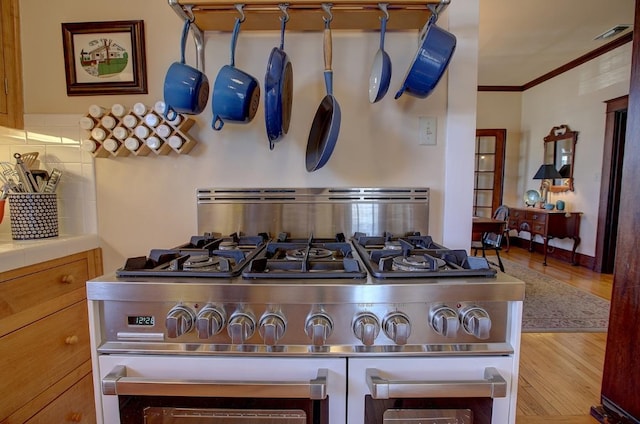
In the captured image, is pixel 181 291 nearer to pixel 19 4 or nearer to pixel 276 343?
pixel 276 343

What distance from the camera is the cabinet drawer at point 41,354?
912mm

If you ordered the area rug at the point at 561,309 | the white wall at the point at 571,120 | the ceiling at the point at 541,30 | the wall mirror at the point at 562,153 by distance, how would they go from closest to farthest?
the area rug at the point at 561,309, the ceiling at the point at 541,30, the white wall at the point at 571,120, the wall mirror at the point at 562,153

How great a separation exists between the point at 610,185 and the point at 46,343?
482 cm

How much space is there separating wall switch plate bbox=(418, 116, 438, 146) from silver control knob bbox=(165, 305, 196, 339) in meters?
0.98

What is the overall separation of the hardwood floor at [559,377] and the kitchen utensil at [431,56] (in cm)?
127

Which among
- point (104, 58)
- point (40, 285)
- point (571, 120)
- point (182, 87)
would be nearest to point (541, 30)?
point (571, 120)

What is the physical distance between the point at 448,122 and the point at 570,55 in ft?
13.1

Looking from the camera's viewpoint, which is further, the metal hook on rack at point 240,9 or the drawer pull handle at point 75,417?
the drawer pull handle at point 75,417

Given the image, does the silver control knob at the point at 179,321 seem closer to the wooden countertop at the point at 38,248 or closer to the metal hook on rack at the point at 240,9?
the wooden countertop at the point at 38,248

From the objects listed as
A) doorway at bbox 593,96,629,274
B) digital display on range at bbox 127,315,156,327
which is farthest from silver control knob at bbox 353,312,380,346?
doorway at bbox 593,96,629,274

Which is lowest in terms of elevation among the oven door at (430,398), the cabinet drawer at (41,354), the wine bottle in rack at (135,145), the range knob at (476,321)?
the cabinet drawer at (41,354)

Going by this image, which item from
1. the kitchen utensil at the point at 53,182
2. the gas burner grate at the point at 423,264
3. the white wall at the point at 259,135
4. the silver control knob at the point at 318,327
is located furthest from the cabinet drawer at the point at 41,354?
the gas burner grate at the point at 423,264

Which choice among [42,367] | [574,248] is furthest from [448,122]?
[574,248]

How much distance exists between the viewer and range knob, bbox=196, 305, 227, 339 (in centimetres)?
62
